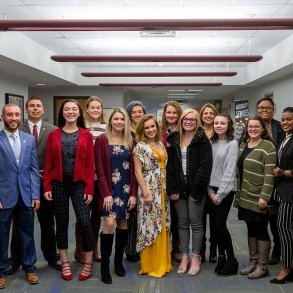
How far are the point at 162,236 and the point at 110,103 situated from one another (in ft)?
27.0

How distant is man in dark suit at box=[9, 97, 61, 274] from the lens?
3.26 meters

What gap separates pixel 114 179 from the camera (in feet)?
10.0

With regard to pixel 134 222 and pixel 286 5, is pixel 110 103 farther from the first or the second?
pixel 134 222

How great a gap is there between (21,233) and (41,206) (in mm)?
341

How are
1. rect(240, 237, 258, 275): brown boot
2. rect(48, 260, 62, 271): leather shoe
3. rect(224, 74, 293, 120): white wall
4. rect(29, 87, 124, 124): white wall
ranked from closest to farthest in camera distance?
rect(240, 237, 258, 275): brown boot
rect(48, 260, 62, 271): leather shoe
rect(224, 74, 293, 120): white wall
rect(29, 87, 124, 124): white wall

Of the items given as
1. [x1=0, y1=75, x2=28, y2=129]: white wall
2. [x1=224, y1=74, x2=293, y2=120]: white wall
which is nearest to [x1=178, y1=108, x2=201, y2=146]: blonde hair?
[x1=224, y1=74, x2=293, y2=120]: white wall

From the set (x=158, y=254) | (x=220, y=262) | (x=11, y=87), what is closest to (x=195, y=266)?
(x=220, y=262)

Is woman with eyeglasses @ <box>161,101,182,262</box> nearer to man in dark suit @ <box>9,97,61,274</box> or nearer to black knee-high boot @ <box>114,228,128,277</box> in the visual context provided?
black knee-high boot @ <box>114,228,128,277</box>

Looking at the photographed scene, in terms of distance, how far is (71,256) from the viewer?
3732mm

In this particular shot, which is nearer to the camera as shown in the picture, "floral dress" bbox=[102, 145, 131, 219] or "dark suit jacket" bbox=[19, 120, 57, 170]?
"floral dress" bbox=[102, 145, 131, 219]

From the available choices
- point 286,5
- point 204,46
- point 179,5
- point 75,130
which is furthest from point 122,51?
point 75,130

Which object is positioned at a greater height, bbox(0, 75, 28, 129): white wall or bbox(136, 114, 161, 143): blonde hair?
bbox(0, 75, 28, 129): white wall

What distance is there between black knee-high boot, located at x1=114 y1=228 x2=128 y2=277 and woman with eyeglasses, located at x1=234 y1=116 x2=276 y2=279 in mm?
1001

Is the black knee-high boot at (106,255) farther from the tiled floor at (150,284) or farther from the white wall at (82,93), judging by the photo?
the white wall at (82,93)
